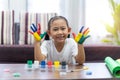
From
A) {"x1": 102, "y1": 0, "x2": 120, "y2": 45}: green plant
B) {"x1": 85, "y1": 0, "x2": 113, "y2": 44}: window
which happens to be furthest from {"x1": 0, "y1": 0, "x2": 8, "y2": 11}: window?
{"x1": 102, "y1": 0, "x2": 120, "y2": 45}: green plant

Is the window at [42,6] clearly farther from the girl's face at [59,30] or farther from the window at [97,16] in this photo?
the girl's face at [59,30]

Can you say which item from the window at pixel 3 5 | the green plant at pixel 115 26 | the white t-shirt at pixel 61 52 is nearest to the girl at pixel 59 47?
the white t-shirt at pixel 61 52

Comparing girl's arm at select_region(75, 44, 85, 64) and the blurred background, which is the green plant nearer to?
the blurred background

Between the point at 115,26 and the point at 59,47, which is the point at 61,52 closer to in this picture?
the point at 59,47

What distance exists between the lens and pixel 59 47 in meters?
1.84

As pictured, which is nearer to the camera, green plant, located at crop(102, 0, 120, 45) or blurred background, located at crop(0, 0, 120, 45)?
green plant, located at crop(102, 0, 120, 45)

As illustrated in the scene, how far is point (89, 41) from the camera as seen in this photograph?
313cm

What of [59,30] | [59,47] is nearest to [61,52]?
[59,47]

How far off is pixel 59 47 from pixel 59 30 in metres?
0.16

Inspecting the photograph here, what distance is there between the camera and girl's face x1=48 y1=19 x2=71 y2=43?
67.8 inches

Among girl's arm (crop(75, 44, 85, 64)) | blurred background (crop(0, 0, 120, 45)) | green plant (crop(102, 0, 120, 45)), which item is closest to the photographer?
girl's arm (crop(75, 44, 85, 64))

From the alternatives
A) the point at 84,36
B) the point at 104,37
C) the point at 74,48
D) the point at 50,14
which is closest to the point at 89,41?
the point at 104,37

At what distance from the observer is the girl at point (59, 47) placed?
1.71 metres

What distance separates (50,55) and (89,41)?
1.37 meters
